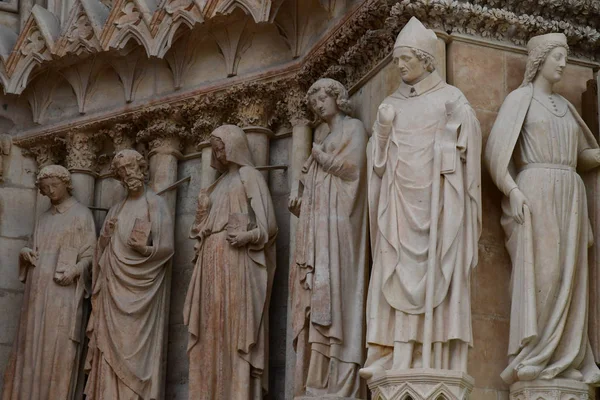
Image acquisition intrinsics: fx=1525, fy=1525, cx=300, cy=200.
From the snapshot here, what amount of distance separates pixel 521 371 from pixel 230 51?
151 inches

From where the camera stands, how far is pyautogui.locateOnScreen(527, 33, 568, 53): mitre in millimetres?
9484

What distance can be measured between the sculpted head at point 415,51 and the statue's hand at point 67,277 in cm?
336

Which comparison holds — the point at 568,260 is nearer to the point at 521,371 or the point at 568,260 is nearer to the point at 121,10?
the point at 521,371

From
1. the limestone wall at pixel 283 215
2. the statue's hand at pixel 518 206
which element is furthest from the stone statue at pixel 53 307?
the statue's hand at pixel 518 206

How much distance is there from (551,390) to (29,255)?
4.49m

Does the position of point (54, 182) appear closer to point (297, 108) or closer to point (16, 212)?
point (16, 212)

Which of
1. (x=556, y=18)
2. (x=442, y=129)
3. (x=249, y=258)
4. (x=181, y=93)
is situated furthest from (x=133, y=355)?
(x=556, y=18)

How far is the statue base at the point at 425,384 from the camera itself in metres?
8.58

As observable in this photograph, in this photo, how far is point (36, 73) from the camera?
40.2ft

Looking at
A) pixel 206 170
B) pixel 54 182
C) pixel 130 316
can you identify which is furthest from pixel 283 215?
pixel 54 182

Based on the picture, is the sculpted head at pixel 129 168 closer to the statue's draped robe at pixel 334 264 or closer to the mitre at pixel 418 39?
the statue's draped robe at pixel 334 264

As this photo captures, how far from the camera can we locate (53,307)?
1139cm

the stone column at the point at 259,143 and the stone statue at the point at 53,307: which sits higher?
the stone column at the point at 259,143

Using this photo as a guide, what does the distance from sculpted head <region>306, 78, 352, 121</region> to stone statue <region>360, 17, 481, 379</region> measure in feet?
2.89
